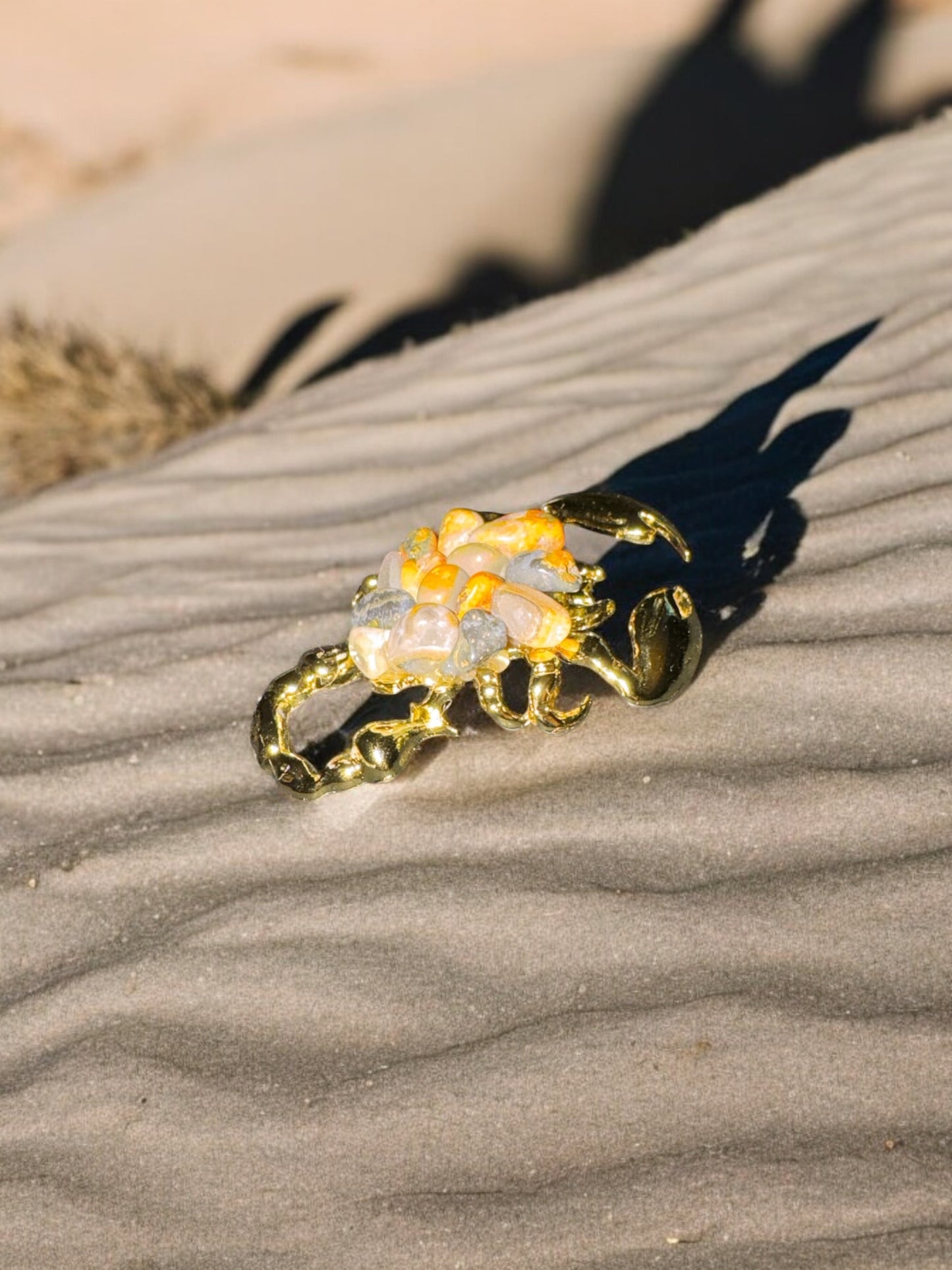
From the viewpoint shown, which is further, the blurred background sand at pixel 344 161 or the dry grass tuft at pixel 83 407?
the blurred background sand at pixel 344 161

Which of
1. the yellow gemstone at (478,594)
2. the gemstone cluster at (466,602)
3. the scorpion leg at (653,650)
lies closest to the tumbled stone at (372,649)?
the gemstone cluster at (466,602)

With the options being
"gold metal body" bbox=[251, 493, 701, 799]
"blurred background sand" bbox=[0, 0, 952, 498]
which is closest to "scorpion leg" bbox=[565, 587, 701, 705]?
"gold metal body" bbox=[251, 493, 701, 799]

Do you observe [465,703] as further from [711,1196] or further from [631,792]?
[711,1196]

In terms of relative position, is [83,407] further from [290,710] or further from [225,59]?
[225,59]

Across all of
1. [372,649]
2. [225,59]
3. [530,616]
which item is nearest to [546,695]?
[530,616]

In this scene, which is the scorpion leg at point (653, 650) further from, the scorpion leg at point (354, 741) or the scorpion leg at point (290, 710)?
the scorpion leg at point (290, 710)

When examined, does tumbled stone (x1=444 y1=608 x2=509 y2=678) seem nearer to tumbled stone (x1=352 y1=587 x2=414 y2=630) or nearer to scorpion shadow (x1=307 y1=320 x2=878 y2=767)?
tumbled stone (x1=352 y1=587 x2=414 y2=630)

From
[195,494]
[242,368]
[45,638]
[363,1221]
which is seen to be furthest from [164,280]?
[363,1221]
